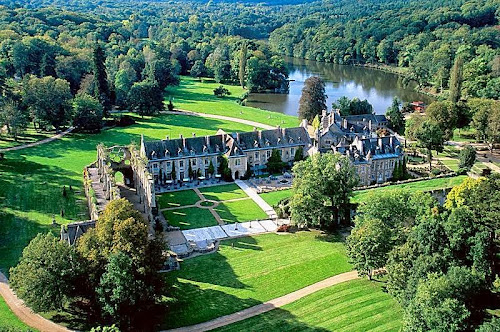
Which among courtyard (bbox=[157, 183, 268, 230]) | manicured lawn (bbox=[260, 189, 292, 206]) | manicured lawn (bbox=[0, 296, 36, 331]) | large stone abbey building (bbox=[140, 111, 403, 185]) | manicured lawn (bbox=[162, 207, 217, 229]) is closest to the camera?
manicured lawn (bbox=[0, 296, 36, 331])

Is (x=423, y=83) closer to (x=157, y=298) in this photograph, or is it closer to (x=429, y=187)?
(x=429, y=187)

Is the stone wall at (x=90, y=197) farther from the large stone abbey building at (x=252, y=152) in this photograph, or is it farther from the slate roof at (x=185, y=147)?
the slate roof at (x=185, y=147)

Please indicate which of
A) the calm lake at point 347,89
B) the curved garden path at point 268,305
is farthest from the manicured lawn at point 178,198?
the calm lake at point 347,89

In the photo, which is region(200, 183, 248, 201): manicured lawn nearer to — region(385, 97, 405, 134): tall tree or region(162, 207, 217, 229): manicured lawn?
region(162, 207, 217, 229): manicured lawn

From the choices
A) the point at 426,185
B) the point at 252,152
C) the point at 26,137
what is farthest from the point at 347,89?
the point at 26,137

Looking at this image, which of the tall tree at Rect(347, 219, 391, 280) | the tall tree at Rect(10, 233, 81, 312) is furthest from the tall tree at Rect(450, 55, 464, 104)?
the tall tree at Rect(10, 233, 81, 312)

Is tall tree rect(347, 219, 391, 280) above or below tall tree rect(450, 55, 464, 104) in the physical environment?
below

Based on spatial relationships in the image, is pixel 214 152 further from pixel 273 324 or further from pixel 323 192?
pixel 273 324
